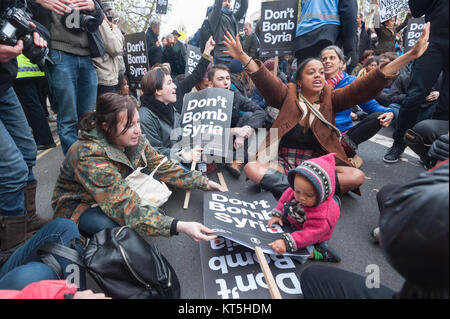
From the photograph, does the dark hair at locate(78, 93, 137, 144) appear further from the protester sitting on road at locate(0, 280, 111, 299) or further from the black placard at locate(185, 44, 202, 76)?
the black placard at locate(185, 44, 202, 76)

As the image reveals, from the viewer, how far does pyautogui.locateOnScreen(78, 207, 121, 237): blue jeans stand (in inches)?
66.5

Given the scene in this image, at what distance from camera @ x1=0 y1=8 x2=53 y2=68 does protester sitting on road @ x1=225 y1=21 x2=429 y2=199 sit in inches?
54.3

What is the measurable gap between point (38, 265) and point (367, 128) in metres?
3.19

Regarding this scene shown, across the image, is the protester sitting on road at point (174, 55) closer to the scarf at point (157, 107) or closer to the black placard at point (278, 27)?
the black placard at point (278, 27)

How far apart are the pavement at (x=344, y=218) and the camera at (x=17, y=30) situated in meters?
1.41

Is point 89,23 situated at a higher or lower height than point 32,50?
higher

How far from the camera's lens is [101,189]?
1599 mm

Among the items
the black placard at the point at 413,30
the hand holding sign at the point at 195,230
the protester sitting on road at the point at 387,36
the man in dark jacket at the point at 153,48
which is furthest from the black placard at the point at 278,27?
the protester sitting on road at the point at 387,36

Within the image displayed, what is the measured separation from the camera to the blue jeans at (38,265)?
1079 millimetres

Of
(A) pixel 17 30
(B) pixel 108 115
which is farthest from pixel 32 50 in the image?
(B) pixel 108 115

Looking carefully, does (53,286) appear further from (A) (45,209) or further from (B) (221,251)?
(A) (45,209)

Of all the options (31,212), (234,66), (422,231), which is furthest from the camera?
(234,66)

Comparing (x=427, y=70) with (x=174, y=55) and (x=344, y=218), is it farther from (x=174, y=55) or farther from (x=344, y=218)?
(x=174, y=55)

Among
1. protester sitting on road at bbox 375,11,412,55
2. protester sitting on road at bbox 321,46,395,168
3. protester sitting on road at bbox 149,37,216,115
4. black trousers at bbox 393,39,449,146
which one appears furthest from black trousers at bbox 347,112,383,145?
protester sitting on road at bbox 375,11,412,55
